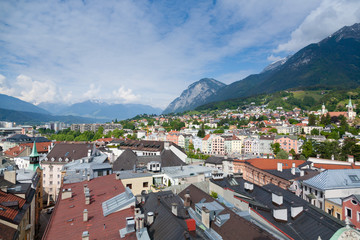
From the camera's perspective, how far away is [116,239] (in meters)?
11.9

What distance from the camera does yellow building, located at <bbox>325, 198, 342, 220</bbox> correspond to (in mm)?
23542

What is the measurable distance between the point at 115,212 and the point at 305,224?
48.6 ft

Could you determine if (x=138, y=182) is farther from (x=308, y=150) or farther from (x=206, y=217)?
(x=308, y=150)

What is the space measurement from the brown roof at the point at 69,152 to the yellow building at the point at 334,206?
176ft

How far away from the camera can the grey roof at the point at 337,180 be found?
26.0m

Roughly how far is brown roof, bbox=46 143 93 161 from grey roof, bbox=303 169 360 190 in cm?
5274

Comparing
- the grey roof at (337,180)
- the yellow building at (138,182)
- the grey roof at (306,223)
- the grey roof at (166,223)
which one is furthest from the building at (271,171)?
the grey roof at (166,223)

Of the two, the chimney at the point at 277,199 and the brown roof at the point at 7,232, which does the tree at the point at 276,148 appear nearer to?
the chimney at the point at 277,199

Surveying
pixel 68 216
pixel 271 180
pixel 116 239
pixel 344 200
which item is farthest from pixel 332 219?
pixel 271 180

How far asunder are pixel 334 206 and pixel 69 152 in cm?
5849

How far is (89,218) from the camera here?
15.0 metres

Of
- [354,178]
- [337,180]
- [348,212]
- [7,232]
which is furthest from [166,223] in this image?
[354,178]

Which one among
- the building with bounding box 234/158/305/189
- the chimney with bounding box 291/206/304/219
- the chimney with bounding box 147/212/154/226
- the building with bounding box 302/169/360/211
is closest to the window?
the building with bounding box 302/169/360/211

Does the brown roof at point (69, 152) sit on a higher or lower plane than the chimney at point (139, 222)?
lower
